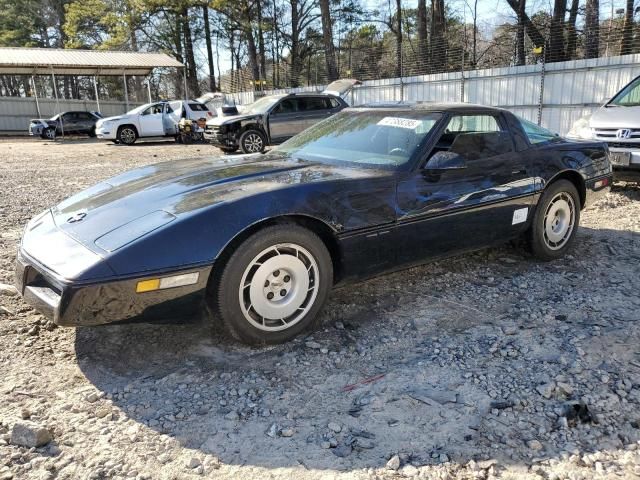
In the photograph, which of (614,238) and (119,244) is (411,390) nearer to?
(119,244)

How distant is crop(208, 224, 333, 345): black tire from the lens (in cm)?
280

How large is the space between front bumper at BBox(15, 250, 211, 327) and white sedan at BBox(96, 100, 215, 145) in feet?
58.5

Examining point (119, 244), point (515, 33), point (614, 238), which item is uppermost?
point (515, 33)

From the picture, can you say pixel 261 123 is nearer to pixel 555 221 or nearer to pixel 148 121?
pixel 148 121

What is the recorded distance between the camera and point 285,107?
45.8 feet

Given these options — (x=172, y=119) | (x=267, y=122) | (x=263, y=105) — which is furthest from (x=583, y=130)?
(x=172, y=119)

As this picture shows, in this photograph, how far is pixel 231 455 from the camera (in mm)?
2184

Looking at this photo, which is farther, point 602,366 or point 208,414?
point 602,366

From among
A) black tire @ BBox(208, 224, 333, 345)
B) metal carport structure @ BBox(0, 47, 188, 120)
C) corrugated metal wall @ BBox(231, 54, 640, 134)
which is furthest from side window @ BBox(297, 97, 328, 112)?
metal carport structure @ BBox(0, 47, 188, 120)

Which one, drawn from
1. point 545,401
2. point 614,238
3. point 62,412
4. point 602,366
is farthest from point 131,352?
point 614,238

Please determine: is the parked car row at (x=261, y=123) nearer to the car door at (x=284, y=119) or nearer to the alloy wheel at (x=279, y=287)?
the car door at (x=284, y=119)

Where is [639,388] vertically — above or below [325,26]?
below

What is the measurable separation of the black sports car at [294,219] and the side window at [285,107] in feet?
31.9

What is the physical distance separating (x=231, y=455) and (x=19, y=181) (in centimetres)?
880
